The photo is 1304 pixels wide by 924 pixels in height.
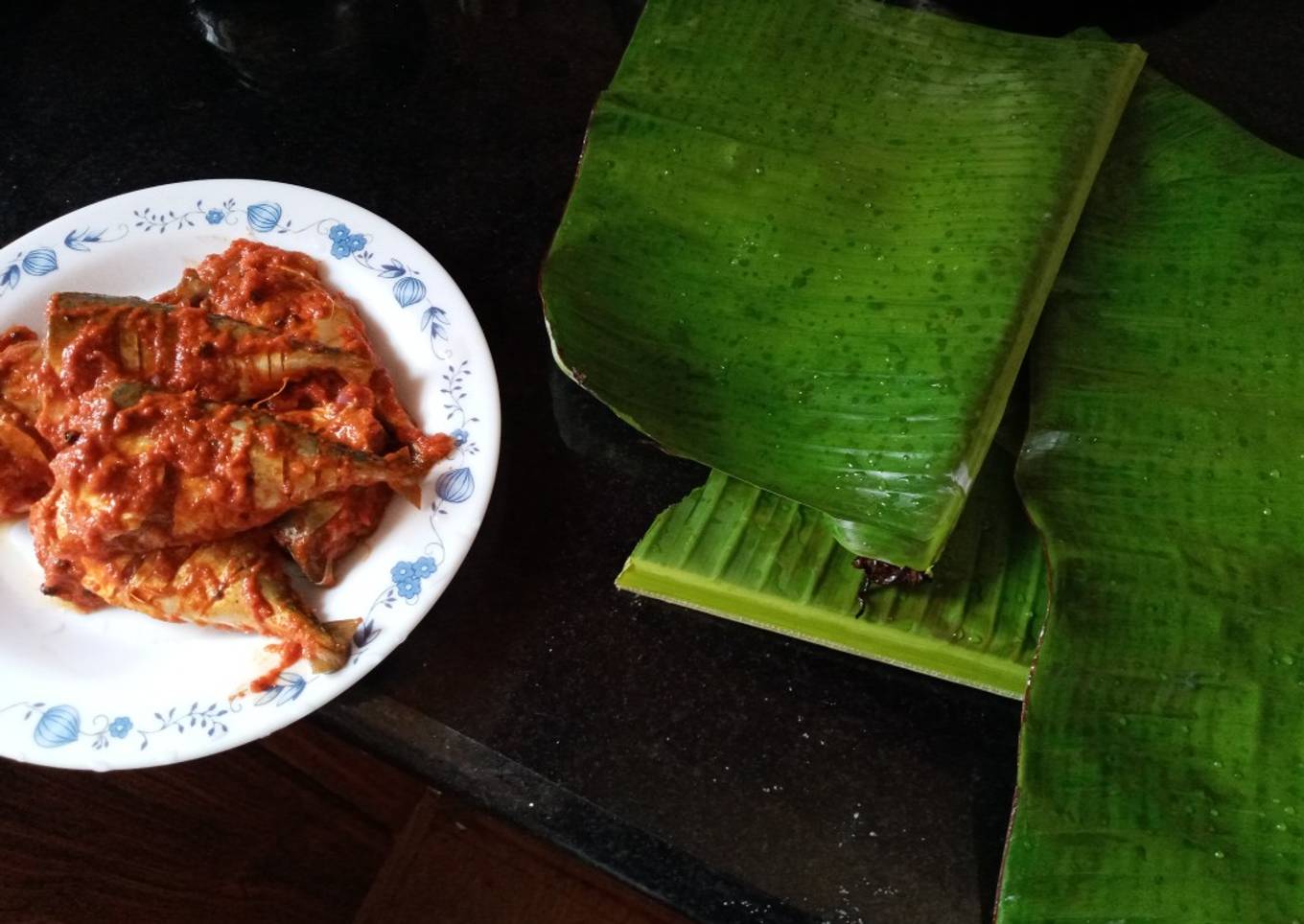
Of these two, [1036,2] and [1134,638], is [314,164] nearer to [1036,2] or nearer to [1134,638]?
[1036,2]

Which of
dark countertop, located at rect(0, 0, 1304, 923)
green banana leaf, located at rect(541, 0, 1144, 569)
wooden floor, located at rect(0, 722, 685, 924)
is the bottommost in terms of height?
wooden floor, located at rect(0, 722, 685, 924)

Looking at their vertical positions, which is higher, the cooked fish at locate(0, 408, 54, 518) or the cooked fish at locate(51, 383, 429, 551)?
the cooked fish at locate(51, 383, 429, 551)

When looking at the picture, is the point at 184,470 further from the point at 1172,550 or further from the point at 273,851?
the point at 1172,550

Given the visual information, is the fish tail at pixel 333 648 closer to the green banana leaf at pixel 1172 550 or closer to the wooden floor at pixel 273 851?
the wooden floor at pixel 273 851

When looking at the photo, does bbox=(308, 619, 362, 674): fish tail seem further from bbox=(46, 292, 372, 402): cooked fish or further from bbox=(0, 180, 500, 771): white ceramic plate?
bbox=(46, 292, 372, 402): cooked fish

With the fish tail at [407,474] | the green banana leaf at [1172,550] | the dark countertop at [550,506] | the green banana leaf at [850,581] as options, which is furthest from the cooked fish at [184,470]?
the green banana leaf at [1172,550]

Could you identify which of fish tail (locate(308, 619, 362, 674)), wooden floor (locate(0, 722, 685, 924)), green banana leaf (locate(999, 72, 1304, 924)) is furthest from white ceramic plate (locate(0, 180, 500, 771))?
green banana leaf (locate(999, 72, 1304, 924))

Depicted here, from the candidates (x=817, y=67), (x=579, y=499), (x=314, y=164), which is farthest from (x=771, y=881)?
(x=314, y=164)
